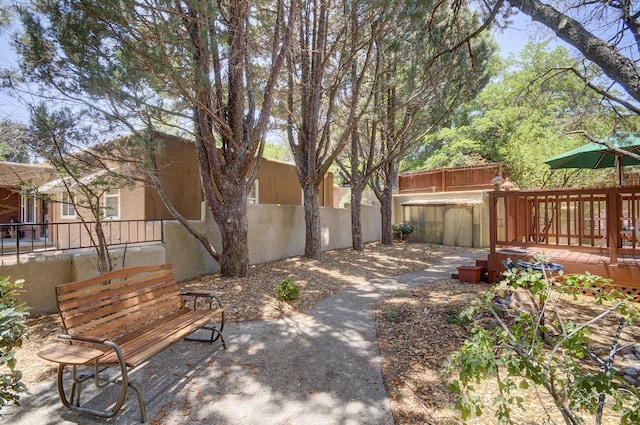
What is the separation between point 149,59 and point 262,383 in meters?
4.68

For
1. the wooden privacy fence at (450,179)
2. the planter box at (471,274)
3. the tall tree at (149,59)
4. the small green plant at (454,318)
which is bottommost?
the small green plant at (454,318)

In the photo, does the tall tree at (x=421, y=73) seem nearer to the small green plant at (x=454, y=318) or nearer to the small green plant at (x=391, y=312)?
the small green plant at (x=454, y=318)

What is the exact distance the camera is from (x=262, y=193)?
11.5 metres

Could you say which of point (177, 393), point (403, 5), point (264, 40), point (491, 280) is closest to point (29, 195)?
point (177, 393)

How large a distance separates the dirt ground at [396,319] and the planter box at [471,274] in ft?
0.65

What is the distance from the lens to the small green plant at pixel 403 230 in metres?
14.1

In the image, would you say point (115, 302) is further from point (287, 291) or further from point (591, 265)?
point (591, 265)

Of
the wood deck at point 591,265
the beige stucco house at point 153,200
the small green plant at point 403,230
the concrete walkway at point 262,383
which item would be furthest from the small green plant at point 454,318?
the small green plant at point 403,230

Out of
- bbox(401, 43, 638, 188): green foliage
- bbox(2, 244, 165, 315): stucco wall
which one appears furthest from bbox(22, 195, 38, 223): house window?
bbox(401, 43, 638, 188): green foliage

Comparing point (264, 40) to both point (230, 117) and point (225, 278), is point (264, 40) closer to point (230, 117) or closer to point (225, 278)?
point (230, 117)

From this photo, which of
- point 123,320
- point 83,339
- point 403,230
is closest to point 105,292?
point 123,320

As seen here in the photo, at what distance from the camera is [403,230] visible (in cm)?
1414

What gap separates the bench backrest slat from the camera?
2686 mm

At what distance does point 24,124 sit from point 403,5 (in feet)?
22.6
